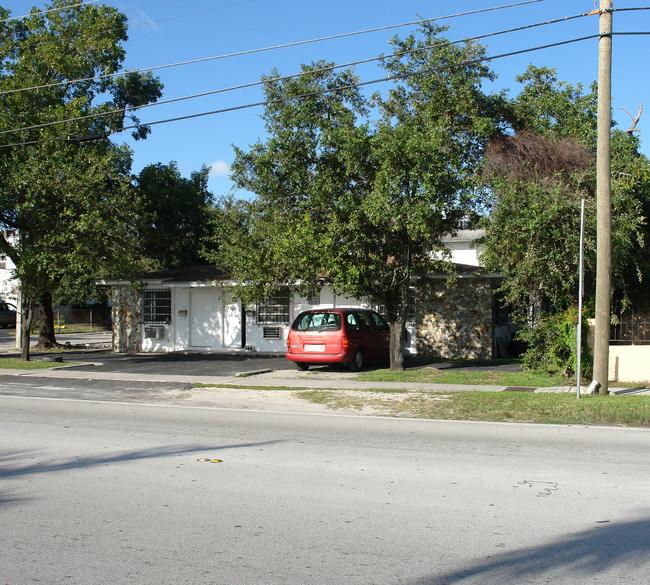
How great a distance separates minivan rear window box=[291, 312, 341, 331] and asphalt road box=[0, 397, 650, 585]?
7457 millimetres

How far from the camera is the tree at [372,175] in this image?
611 inches

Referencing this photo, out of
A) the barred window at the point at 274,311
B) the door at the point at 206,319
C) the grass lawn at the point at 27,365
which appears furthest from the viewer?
the door at the point at 206,319

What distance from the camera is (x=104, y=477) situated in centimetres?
708

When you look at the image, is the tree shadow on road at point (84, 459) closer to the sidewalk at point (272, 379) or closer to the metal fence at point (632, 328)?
the sidewalk at point (272, 379)

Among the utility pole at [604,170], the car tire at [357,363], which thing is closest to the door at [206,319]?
the car tire at [357,363]

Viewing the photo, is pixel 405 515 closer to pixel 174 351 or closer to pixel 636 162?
pixel 636 162

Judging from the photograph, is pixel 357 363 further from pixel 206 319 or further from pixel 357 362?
pixel 206 319

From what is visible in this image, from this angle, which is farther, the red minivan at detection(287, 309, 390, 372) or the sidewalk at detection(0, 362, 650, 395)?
the red minivan at detection(287, 309, 390, 372)

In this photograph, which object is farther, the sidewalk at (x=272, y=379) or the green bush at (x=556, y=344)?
the green bush at (x=556, y=344)

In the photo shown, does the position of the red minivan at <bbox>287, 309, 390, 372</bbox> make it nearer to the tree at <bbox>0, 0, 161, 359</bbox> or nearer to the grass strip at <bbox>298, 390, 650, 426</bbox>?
the grass strip at <bbox>298, 390, 650, 426</bbox>

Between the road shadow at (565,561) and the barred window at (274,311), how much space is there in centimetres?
1861

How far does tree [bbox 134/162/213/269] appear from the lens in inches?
1092

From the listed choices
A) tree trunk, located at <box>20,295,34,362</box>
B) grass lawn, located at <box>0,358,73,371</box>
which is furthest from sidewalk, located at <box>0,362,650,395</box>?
tree trunk, located at <box>20,295,34,362</box>

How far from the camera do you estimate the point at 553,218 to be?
46.6 feet
